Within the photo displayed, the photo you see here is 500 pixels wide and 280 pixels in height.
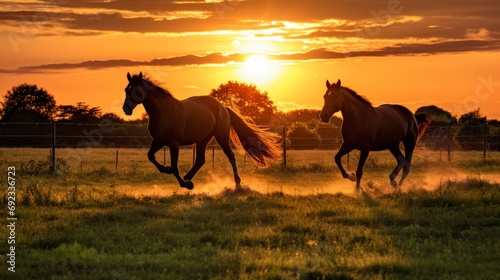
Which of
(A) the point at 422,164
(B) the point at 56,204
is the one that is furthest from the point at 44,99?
(B) the point at 56,204

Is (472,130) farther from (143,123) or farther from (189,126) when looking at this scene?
(189,126)

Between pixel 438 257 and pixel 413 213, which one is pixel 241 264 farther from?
pixel 413 213

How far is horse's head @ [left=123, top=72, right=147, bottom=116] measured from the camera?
48.6ft

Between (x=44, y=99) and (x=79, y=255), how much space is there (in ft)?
235

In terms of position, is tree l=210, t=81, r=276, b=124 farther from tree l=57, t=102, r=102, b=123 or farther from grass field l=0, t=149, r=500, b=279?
grass field l=0, t=149, r=500, b=279

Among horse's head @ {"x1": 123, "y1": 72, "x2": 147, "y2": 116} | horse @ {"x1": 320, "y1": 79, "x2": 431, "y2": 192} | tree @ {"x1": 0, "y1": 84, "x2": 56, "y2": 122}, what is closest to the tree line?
tree @ {"x1": 0, "y1": 84, "x2": 56, "y2": 122}

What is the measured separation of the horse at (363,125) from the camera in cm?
1638

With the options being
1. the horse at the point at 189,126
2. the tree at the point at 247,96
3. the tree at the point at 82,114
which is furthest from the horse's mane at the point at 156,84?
the tree at the point at 247,96

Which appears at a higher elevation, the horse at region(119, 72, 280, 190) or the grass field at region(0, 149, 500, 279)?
the horse at region(119, 72, 280, 190)

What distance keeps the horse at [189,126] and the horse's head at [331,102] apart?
2691 millimetres

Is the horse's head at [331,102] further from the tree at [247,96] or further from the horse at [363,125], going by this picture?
the tree at [247,96]

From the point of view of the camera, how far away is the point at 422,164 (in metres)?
30.9

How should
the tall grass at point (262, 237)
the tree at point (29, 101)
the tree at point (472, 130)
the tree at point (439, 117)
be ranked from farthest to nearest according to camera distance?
1. the tree at point (29, 101)
2. the tree at point (439, 117)
3. the tree at point (472, 130)
4. the tall grass at point (262, 237)

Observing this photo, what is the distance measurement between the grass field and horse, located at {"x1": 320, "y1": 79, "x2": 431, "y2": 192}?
122cm
